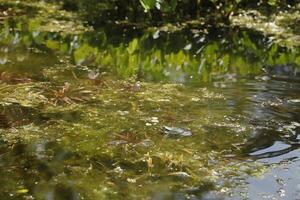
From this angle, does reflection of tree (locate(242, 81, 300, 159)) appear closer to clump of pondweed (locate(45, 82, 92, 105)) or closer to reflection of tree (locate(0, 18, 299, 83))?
reflection of tree (locate(0, 18, 299, 83))

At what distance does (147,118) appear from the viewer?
10.5ft

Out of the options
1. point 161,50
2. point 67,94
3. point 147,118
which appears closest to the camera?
point 147,118

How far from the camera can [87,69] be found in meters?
4.18

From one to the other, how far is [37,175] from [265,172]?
46.6 inches

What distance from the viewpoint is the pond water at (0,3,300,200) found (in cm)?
246

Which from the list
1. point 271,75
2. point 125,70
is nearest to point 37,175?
point 125,70

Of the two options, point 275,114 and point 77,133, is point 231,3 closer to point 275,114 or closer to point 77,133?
point 275,114

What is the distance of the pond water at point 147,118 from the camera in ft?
8.07

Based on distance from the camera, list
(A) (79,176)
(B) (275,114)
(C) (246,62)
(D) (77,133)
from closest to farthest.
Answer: (A) (79,176) < (D) (77,133) < (B) (275,114) < (C) (246,62)

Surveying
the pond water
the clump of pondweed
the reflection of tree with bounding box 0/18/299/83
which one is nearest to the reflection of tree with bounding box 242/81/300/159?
the pond water

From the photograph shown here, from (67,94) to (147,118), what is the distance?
70 cm

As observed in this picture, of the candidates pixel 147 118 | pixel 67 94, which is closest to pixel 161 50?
pixel 67 94

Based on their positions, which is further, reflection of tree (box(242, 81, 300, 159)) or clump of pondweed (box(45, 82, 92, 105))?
clump of pondweed (box(45, 82, 92, 105))

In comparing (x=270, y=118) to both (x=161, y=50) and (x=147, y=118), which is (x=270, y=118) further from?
(x=161, y=50)
